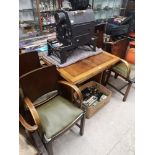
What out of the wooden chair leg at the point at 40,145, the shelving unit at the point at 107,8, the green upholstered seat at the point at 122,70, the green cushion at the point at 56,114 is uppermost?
the shelving unit at the point at 107,8

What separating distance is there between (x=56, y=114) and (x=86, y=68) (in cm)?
59

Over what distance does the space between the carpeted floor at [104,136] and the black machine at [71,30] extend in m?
0.87

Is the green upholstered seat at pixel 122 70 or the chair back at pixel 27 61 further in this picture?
the green upholstered seat at pixel 122 70

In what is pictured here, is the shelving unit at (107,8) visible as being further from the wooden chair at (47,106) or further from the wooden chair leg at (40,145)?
the wooden chair leg at (40,145)

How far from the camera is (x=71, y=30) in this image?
1.52 meters

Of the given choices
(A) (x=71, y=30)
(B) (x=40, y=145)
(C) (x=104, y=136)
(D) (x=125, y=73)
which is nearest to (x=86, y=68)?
(A) (x=71, y=30)

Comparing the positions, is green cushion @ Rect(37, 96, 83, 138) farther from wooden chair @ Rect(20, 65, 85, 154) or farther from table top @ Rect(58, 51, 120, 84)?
table top @ Rect(58, 51, 120, 84)

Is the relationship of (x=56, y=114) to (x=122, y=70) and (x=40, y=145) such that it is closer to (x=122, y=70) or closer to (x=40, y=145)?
(x=40, y=145)

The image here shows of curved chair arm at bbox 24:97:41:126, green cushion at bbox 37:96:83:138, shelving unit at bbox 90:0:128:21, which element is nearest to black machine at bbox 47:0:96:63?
green cushion at bbox 37:96:83:138

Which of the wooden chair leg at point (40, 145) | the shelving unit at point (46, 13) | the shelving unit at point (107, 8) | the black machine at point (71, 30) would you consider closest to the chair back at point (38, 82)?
the black machine at point (71, 30)

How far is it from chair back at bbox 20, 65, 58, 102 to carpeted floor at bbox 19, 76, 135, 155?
24.9 inches

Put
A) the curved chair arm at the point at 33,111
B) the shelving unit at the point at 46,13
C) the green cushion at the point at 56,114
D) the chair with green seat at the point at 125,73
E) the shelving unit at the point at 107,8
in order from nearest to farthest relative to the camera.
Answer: the curved chair arm at the point at 33,111
the green cushion at the point at 56,114
the chair with green seat at the point at 125,73
the shelving unit at the point at 46,13
the shelving unit at the point at 107,8

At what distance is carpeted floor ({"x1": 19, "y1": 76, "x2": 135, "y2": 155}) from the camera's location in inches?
62.1

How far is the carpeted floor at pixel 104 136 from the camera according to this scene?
158cm
